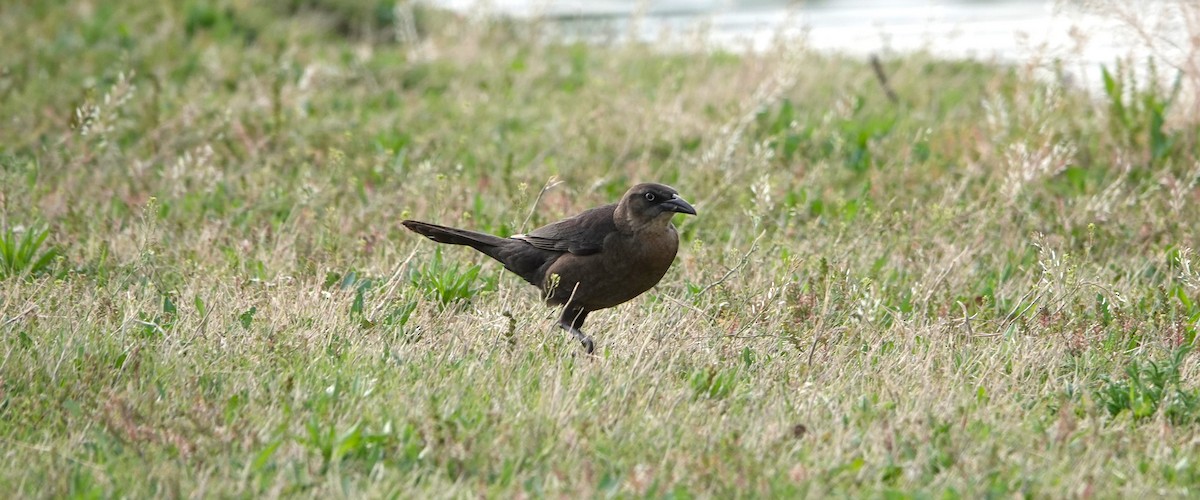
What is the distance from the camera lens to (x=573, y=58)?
11.3 meters

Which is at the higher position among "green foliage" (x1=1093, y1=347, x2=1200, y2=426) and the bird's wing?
the bird's wing

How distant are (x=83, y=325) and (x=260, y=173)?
2.76 meters

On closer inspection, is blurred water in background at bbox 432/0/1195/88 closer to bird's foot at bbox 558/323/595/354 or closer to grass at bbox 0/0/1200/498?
grass at bbox 0/0/1200/498

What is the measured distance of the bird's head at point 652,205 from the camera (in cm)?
533

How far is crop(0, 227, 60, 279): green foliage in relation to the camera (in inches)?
224

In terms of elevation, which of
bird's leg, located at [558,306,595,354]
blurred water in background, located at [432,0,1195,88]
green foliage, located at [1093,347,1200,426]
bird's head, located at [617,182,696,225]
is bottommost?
blurred water in background, located at [432,0,1195,88]

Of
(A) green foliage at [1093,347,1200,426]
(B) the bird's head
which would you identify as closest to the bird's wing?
(B) the bird's head

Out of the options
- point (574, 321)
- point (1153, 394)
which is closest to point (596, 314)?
point (574, 321)

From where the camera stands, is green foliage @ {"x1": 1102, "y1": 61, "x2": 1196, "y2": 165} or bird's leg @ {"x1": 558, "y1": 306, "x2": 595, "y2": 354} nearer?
bird's leg @ {"x1": 558, "y1": 306, "x2": 595, "y2": 354}

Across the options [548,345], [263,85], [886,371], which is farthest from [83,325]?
[263,85]

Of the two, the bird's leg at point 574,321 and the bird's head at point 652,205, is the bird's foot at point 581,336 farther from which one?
the bird's head at point 652,205

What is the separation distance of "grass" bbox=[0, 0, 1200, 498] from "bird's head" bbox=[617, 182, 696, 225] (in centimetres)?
34

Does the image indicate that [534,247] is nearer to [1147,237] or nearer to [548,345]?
[548,345]

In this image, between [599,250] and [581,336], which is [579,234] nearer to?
[599,250]
